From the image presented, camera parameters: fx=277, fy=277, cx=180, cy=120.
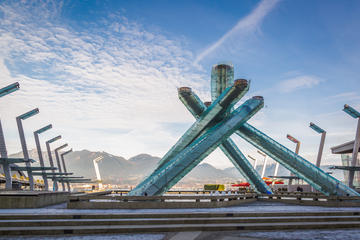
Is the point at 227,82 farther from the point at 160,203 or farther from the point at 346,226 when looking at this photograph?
the point at 346,226

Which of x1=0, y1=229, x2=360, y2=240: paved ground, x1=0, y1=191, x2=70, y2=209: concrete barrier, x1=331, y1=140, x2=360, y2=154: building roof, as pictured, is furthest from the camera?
x1=331, y1=140, x2=360, y2=154: building roof

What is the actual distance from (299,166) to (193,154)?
32.8 feet

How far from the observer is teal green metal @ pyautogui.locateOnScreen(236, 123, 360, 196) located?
24.0 m

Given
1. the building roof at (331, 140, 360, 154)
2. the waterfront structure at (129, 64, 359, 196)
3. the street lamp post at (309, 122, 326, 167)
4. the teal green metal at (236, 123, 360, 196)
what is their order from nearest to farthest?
the waterfront structure at (129, 64, 359, 196) < the teal green metal at (236, 123, 360, 196) < the street lamp post at (309, 122, 326, 167) < the building roof at (331, 140, 360, 154)

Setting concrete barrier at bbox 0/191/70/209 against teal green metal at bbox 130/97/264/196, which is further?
teal green metal at bbox 130/97/264/196

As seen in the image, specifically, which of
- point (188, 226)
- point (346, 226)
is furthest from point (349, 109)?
point (188, 226)

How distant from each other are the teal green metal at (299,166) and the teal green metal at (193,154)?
2.52 metres

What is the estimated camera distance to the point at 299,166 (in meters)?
25.0

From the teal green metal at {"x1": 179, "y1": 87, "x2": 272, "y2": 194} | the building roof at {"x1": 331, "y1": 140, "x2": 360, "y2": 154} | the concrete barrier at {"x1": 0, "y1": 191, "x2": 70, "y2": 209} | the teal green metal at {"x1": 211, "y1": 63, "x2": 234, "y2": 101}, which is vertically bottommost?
the concrete barrier at {"x1": 0, "y1": 191, "x2": 70, "y2": 209}

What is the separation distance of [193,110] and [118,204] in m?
14.3

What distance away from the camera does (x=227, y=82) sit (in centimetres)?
2842

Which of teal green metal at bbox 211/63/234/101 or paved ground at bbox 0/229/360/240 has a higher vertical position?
teal green metal at bbox 211/63/234/101

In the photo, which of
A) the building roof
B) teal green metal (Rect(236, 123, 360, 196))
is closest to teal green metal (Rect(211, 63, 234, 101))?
teal green metal (Rect(236, 123, 360, 196))

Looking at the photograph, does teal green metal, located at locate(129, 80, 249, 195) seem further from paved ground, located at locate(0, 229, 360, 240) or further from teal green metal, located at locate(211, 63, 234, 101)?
paved ground, located at locate(0, 229, 360, 240)
